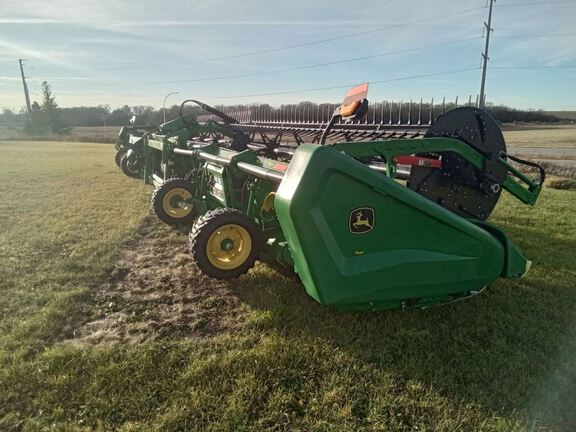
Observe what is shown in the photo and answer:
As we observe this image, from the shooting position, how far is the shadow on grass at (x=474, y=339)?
2.57m

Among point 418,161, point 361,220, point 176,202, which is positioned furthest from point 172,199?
point 361,220

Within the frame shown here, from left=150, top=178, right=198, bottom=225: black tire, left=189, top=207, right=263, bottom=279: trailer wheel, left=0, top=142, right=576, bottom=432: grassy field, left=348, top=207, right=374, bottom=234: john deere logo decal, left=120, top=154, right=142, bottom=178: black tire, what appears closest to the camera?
left=0, top=142, right=576, bottom=432: grassy field

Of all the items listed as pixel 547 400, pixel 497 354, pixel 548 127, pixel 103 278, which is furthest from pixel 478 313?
pixel 548 127

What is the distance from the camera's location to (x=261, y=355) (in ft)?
9.39

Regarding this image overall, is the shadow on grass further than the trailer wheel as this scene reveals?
No

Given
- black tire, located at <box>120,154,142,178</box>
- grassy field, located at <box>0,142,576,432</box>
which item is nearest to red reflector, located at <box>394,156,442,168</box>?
grassy field, located at <box>0,142,576,432</box>

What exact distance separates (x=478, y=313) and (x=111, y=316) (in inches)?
127

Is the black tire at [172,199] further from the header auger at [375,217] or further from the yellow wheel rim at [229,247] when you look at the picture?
the yellow wheel rim at [229,247]

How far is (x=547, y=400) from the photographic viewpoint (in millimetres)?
2523

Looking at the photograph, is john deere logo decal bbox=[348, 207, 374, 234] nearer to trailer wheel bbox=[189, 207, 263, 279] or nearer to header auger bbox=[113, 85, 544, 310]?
header auger bbox=[113, 85, 544, 310]

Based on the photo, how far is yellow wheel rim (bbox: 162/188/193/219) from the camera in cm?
627

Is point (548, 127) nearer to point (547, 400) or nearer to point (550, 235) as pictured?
point (550, 235)

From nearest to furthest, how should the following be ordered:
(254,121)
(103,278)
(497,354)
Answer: (497,354) → (103,278) → (254,121)

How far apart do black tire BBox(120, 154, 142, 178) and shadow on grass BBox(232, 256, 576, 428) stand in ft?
31.4
